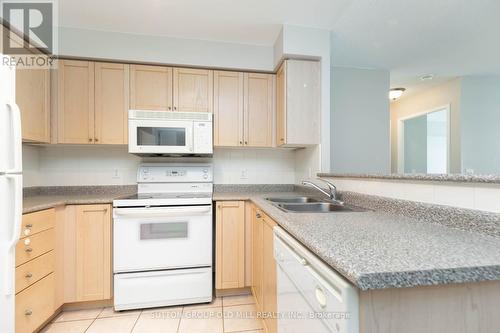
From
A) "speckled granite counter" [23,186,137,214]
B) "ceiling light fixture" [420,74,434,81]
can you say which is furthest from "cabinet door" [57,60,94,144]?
"ceiling light fixture" [420,74,434,81]

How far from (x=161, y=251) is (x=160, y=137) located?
0.99 m

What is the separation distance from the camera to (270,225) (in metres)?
1.36

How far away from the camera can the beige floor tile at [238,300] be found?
1.96 metres

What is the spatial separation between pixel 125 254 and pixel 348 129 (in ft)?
8.61

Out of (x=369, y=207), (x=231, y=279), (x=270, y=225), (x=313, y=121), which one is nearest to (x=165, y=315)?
(x=231, y=279)

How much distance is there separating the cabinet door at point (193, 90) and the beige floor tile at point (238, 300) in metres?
1.78

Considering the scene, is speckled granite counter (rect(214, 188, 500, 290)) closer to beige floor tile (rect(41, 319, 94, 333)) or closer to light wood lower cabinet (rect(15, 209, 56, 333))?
light wood lower cabinet (rect(15, 209, 56, 333))

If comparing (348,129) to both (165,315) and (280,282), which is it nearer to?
(280,282)

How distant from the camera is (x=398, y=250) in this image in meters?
0.67

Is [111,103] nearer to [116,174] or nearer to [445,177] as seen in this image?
[116,174]

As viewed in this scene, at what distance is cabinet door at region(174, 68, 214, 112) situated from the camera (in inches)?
88.7

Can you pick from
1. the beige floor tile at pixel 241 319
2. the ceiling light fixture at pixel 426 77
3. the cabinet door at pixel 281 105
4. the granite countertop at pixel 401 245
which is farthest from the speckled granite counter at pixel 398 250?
the ceiling light fixture at pixel 426 77

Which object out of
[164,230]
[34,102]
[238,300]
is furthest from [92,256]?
[34,102]

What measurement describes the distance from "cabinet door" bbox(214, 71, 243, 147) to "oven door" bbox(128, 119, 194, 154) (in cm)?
31
